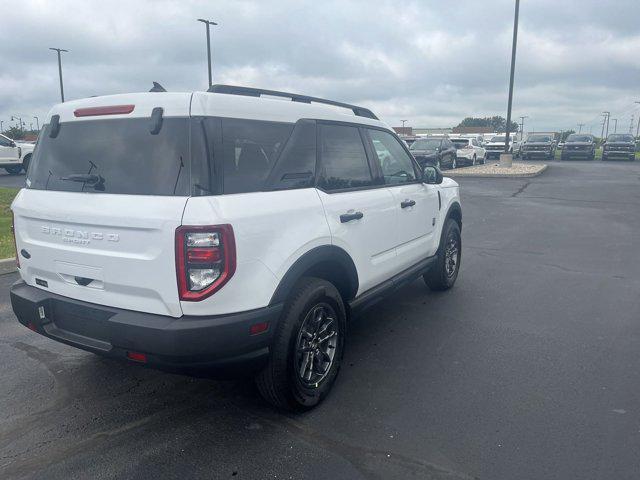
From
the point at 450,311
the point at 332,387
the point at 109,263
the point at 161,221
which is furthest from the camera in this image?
the point at 450,311

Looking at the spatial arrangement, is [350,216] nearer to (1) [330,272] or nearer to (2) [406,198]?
(1) [330,272]

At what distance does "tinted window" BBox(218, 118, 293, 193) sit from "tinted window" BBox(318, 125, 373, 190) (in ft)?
1.57

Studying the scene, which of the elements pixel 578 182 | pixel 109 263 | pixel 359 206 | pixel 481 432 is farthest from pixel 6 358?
pixel 578 182

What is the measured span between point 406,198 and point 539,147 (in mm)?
35358

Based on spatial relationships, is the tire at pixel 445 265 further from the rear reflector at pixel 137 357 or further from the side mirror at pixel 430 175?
the rear reflector at pixel 137 357

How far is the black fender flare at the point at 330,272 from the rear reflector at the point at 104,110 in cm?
131

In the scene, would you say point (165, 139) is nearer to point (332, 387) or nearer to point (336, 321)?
point (336, 321)

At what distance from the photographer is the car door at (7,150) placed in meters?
22.0

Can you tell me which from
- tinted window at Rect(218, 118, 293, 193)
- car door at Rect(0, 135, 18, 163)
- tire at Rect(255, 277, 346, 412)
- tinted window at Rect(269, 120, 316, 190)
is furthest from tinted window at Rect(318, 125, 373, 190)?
car door at Rect(0, 135, 18, 163)

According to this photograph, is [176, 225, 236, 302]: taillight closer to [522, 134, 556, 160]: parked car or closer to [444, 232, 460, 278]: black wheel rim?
[444, 232, 460, 278]: black wheel rim

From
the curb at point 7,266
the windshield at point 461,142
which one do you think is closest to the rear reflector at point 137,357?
the curb at point 7,266

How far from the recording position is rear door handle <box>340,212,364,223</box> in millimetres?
3641

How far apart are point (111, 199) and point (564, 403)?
3.13 metres

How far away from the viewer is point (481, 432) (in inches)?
125
